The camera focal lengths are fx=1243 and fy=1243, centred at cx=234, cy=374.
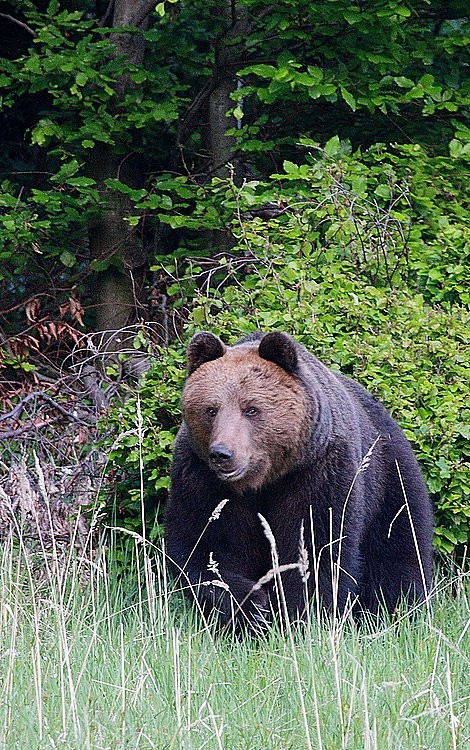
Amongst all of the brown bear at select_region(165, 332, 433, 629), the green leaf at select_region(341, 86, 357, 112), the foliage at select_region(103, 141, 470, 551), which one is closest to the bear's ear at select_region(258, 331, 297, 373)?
the brown bear at select_region(165, 332, 433, 629)

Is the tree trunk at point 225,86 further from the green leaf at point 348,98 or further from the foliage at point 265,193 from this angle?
Result: the green leaf at point 348,98

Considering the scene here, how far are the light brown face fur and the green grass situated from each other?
2.47ft

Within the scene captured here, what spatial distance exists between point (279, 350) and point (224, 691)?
1.72 metres

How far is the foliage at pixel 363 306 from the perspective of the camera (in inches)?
275

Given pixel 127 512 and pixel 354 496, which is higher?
pixel 354 496

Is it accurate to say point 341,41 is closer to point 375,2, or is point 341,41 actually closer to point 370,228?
point 375,2

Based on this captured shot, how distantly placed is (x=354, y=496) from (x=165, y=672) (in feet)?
5.32

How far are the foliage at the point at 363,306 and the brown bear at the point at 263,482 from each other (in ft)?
2.59

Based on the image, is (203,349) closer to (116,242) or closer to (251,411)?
(251,411)

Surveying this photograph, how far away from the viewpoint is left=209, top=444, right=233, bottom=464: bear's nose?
5.27 meters

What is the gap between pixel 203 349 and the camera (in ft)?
18.9

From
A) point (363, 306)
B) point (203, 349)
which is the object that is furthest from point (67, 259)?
point (203, 349)

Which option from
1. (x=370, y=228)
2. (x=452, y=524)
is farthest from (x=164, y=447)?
(x=370, y=228)

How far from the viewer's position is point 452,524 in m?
7.01
